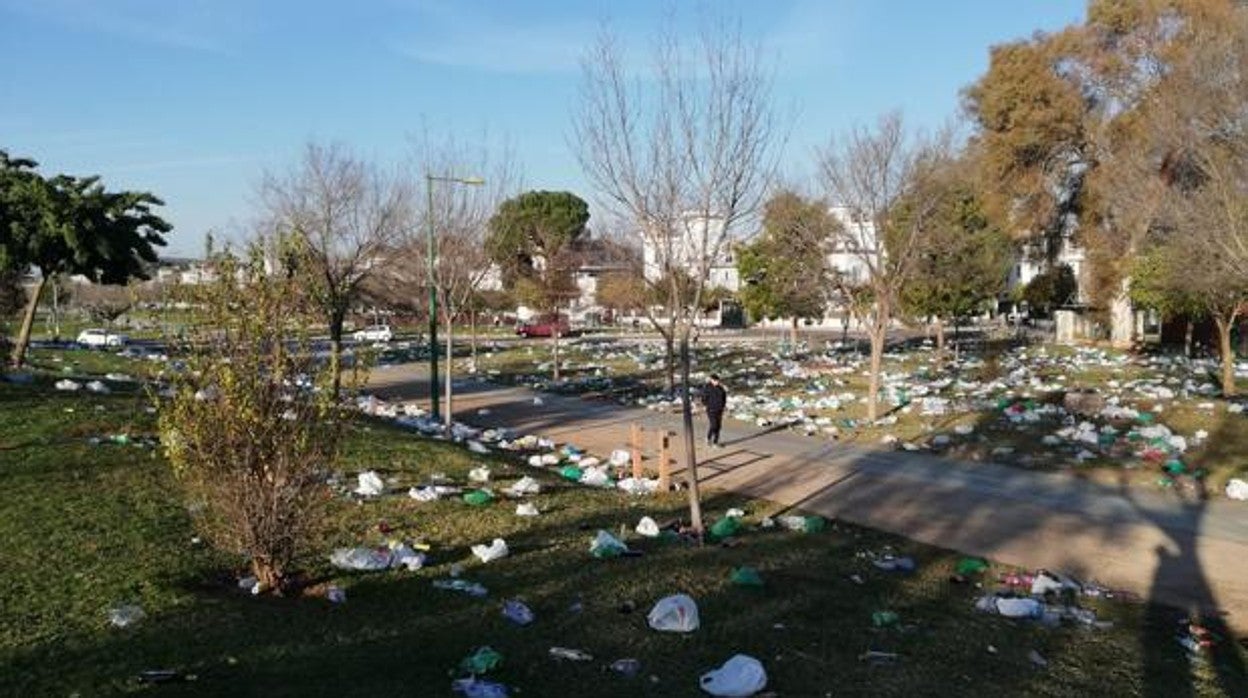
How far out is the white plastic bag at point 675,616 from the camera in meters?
7.21

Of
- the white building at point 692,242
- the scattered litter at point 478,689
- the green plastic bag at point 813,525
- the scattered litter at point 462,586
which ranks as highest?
the white building at point 692,242

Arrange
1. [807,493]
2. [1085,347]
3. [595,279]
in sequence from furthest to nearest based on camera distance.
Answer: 1. [595,279]
2. [1085,347]
3. [807,493]

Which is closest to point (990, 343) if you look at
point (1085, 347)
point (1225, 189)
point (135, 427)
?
point (1085, 347)

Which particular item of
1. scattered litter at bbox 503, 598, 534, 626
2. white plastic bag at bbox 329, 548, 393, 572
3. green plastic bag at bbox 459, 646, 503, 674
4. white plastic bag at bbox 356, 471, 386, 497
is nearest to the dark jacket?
white plastic bag at bbox 356, 471, 386, 497

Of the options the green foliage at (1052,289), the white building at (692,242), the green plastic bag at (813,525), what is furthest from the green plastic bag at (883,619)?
the green foliage at (1052,289)

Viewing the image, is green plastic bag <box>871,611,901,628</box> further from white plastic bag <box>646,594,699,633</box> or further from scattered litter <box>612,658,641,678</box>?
scattered litter <box>612,658,641,678</box>

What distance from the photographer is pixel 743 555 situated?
10.0 meters

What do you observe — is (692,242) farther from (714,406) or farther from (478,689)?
(714,406)

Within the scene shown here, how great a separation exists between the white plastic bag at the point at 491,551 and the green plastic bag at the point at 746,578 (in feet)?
6.53

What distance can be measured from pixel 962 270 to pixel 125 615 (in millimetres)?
33361

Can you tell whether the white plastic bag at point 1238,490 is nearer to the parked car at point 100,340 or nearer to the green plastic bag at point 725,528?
the green plastic bag at point 725,528

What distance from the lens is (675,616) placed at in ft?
23.9

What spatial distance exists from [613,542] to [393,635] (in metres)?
3.23

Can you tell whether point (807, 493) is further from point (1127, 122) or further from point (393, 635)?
point (1127, 122)
